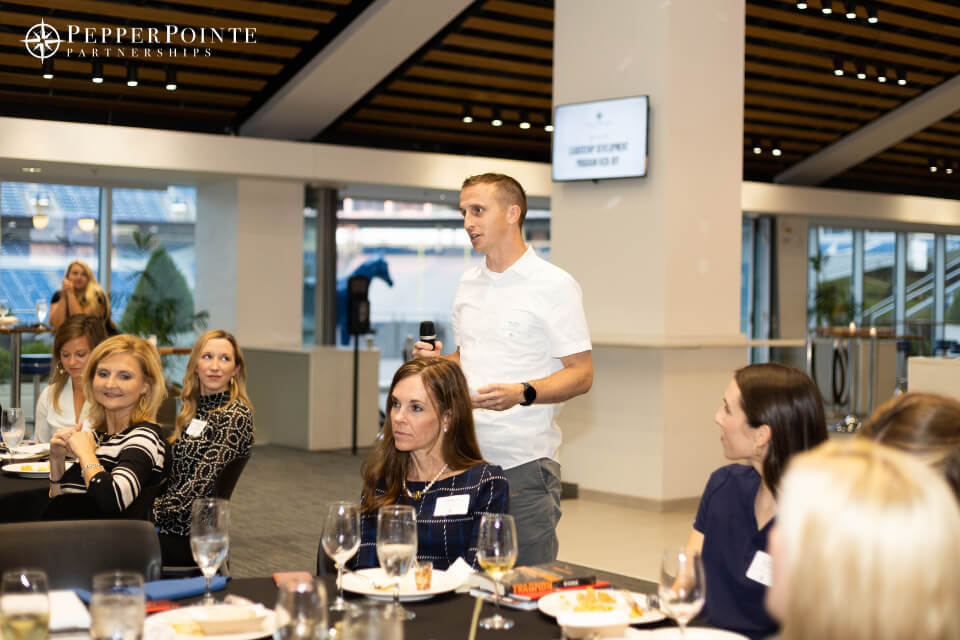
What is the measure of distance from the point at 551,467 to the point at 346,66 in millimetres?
6924

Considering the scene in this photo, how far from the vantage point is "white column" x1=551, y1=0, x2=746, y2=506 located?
22.2 ft

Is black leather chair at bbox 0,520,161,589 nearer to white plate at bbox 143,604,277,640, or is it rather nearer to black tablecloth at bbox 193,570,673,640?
black tablecloth at bbox 193,570,673,640

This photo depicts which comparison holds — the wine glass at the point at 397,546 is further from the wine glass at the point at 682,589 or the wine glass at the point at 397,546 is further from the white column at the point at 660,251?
A: the white column at the point at 660,251

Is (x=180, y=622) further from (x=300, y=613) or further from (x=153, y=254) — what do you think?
(x=153, y=254)

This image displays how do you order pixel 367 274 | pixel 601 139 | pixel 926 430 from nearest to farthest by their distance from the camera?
pixel 926 430, pixel 601 139, pixel 367 274

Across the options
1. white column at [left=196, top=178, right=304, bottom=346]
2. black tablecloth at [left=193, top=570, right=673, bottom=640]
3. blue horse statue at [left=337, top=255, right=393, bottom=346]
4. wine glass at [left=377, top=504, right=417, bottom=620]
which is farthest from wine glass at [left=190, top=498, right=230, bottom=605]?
blue horse statue at [left=337, top=255, right=393, bottom=346]

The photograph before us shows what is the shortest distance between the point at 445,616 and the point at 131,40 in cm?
785

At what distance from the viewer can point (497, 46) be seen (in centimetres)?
991

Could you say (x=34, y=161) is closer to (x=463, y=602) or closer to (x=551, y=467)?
(x=551, y=467)

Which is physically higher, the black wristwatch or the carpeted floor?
the black wristwatch

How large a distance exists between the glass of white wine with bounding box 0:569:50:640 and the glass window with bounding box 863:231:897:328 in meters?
16.9

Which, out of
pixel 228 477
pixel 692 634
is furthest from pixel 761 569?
pixel 228 477

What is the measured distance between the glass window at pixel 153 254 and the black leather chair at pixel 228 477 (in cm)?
731

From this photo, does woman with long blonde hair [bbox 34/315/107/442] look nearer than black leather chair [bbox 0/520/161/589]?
No
